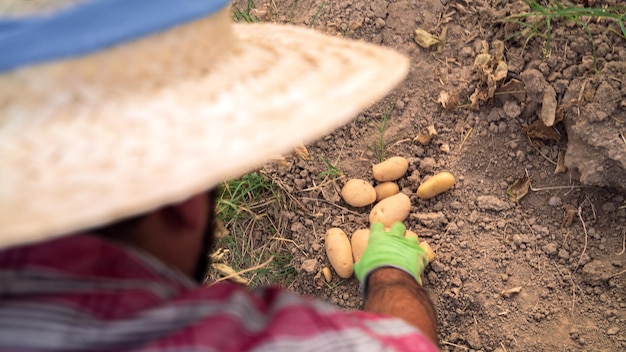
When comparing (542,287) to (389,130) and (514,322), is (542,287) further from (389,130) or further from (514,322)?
(389,130)

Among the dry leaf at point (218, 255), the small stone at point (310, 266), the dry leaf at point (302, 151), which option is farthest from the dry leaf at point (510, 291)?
the dry leaf at point (218, 255)

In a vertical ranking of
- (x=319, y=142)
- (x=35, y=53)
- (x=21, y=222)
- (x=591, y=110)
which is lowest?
(x=319, y=142)

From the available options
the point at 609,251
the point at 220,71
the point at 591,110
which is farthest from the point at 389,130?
the point at 220,71

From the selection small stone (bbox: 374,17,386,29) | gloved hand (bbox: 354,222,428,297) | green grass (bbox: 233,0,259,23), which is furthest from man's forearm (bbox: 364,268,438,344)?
green grass (bbox: 233,0,259,23)

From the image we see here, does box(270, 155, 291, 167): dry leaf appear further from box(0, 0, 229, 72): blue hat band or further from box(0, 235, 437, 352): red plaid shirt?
box(0, 0, 229, 72): blue hat band

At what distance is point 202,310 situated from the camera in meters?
0.76

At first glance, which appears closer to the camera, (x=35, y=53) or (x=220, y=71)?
(x=35, y=53)

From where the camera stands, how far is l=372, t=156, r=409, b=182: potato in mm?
1667

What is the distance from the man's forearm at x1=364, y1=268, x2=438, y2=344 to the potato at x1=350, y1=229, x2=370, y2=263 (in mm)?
101

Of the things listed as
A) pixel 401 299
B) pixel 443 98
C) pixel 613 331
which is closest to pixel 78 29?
pixel 401 299

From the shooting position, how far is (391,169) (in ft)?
5.47

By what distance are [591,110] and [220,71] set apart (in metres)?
1.17

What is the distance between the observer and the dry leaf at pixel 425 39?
69.4 inches

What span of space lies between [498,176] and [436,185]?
0.69 ft
